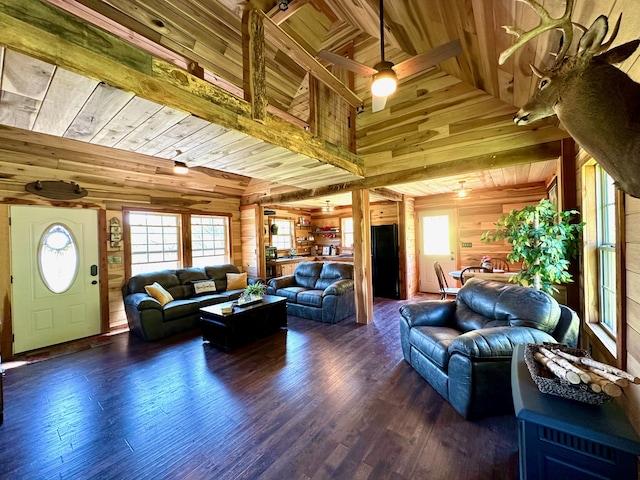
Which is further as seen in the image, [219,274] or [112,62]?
[219,274]

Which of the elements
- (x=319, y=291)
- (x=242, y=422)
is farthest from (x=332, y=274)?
(x=242, y=422)

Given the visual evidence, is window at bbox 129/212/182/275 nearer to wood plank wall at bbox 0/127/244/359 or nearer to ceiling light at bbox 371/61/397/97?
wood plank wall at bbox 0/127/244/359

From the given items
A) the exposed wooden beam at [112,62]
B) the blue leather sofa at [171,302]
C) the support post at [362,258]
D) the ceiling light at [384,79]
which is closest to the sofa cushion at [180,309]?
the blue leather sofa at [171,302]

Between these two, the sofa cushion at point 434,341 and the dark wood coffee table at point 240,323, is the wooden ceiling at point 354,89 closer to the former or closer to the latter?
the dark wood coffee table at point 240,323

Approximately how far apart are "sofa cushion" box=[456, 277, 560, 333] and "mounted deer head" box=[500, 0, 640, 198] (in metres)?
1.53

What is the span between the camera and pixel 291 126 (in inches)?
108

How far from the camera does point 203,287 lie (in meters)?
5.10

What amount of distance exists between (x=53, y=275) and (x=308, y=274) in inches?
164

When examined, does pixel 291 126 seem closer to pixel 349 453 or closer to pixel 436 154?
pixel 436 154

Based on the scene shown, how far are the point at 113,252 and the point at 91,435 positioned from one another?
3405 millimetres

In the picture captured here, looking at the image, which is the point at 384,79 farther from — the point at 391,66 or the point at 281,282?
the point at 281,282

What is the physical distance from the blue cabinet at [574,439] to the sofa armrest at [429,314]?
1.73m

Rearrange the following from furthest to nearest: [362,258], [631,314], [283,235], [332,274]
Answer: [283,235] < [332,274] < [362,258] < [631,314]

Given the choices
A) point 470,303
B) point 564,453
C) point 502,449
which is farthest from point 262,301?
point 564,453
